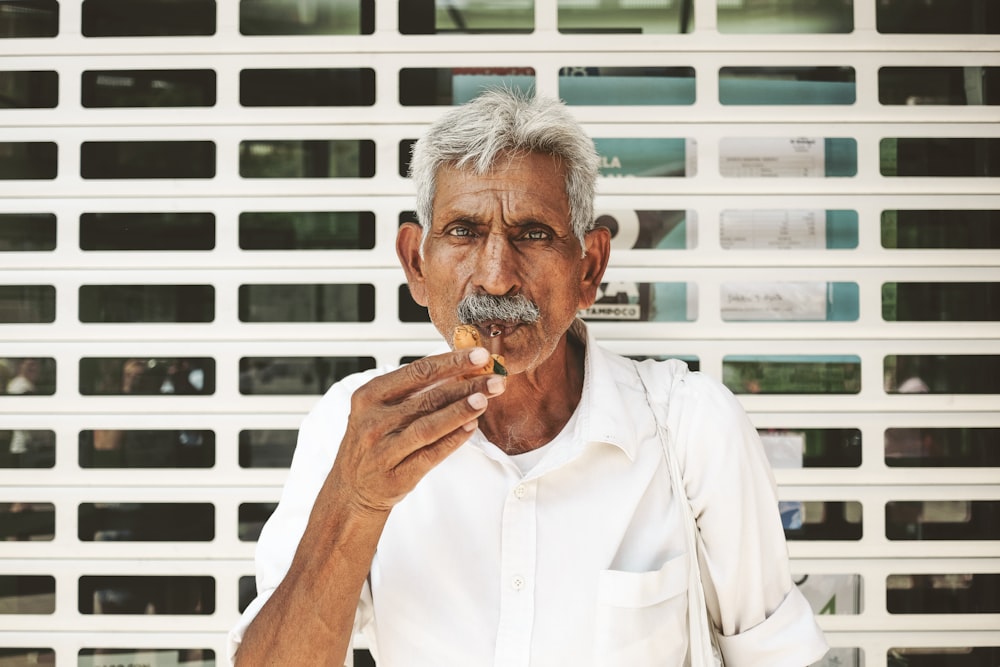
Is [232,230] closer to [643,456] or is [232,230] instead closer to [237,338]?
[237,338]

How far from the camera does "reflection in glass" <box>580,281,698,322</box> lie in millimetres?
2903

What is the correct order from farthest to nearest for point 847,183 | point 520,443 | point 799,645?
point 847,183 → point 520,443 → point 799,645

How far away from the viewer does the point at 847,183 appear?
2881mm

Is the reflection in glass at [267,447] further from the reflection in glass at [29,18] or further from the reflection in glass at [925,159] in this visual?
the reflection in glass at [925,159]

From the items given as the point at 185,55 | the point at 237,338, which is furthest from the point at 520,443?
the point at 185,55

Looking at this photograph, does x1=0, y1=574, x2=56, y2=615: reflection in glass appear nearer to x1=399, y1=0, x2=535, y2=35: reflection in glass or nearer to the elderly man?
the elderly man

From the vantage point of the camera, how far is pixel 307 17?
2945 mm

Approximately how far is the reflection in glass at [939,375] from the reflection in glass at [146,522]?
2579 mm

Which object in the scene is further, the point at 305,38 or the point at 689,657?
the point at 305,38

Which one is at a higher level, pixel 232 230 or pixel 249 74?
pixel 249 74

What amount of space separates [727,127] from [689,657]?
1.83 m

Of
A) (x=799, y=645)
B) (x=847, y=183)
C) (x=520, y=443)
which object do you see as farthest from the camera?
(x=847, y=183)

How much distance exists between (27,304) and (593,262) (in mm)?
2144

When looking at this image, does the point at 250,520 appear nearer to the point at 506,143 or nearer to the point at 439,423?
the point at 439,423
